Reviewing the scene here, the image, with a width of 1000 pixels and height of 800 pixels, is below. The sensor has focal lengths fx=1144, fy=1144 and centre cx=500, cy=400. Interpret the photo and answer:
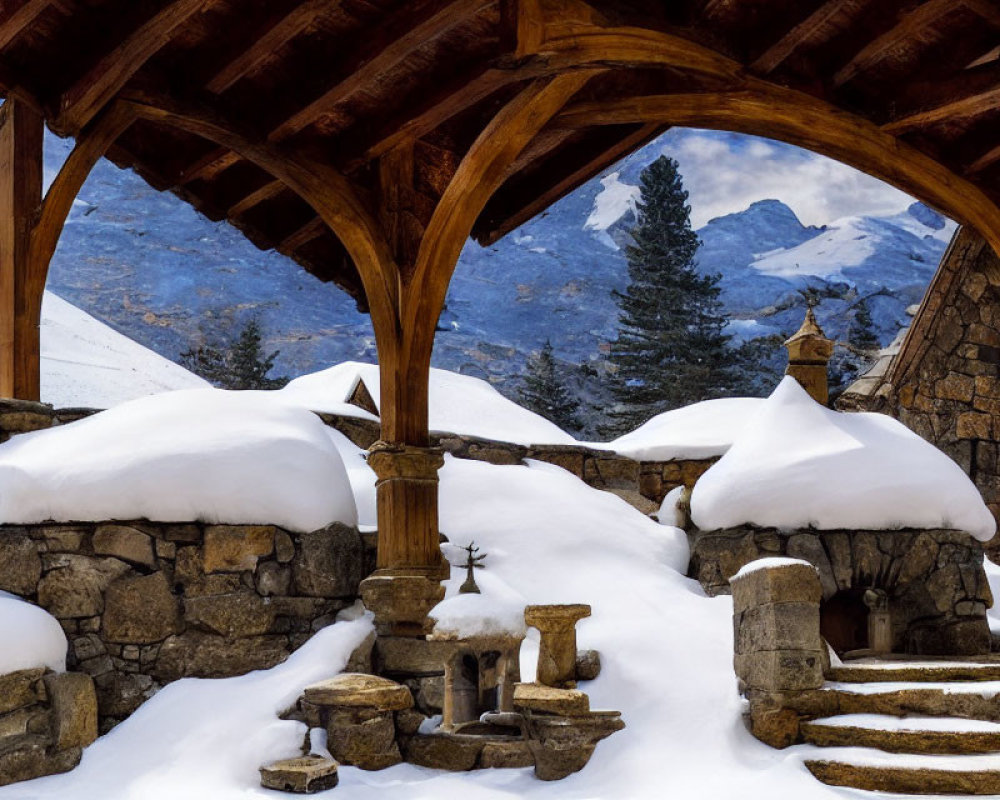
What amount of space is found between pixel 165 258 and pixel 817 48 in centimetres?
4387

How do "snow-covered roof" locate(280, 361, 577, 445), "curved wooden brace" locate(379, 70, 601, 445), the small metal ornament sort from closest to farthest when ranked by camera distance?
1. "curved wooden brace" locate(379, 70, 601, 445)
2. the small metal ornament
3. "snow-covered roof" locate(280, 361, 577, 445)

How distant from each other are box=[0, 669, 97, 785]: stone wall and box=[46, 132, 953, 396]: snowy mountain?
36.3 meters

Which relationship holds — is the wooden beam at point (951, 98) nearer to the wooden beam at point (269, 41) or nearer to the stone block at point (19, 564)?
the wooden beam at point (269, 41)

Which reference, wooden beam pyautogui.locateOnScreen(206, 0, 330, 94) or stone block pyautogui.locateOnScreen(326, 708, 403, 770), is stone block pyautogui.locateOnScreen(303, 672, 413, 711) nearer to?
stone block pyautogui.locateOnScreen(326, 708, 403, 770)

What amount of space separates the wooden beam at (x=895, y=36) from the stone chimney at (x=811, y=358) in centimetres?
395

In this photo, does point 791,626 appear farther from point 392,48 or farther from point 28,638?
point 28,638

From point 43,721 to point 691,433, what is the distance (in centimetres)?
855

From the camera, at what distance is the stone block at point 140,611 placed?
22.8ft

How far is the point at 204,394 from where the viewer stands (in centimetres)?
812

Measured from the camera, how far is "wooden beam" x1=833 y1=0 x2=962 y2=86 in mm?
5781

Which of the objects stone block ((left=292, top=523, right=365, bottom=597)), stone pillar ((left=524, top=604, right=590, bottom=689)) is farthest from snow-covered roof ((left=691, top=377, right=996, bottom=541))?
stone block ((left=292, top=523, right=365, bottom=597))

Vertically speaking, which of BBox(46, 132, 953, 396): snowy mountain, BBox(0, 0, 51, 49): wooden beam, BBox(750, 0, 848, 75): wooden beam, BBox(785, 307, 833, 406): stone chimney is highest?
BBox(46, 132, 953, 396): snowy mountain

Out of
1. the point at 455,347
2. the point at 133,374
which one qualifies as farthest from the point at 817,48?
the point at 455,347

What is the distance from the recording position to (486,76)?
647 cm
